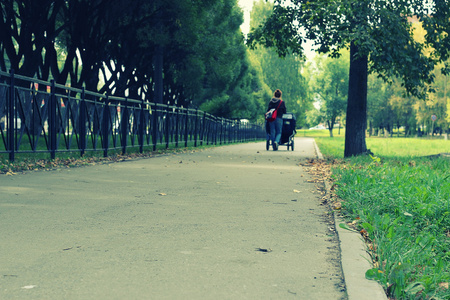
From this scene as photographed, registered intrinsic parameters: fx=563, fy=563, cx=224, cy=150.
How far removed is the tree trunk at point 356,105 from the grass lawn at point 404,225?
7.09 m

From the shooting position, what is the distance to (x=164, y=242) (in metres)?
4.57

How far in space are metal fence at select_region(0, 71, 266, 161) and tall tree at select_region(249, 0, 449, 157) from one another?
14.4 feet

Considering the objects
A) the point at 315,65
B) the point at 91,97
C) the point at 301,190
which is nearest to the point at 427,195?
the point at 301,190

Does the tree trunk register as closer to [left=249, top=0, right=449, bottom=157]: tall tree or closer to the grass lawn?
[left=249, top=0, right=449, bottom=157]: tall tree

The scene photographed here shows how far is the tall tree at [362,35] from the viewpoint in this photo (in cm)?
1322

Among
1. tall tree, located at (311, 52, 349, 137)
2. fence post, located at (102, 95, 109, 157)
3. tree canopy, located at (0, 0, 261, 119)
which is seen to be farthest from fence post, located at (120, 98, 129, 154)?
tall tree, located at (311, 52, 349, 137)

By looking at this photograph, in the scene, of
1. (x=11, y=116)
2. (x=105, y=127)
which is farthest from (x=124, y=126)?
(x=11, y=116)

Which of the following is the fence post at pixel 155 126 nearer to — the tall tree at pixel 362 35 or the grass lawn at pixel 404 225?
the tall tree at pixel 362 35

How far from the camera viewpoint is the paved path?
11.0 ft

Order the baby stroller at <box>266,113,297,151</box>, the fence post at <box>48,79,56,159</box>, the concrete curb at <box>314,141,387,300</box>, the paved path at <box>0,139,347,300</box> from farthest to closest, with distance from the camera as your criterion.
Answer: the baby stroller at <box>266,113,297,151</box>, the fence post at <box>48,79,56,159</box>, the paved path at <box>0,139,347,300</box>, the concrete curb at <box>314,141,387,300</box>

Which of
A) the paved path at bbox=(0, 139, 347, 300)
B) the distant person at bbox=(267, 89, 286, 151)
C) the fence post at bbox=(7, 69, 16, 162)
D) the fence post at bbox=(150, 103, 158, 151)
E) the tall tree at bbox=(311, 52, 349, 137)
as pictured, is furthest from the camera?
the tall tree at bbox=(311, 52, 349, 137)

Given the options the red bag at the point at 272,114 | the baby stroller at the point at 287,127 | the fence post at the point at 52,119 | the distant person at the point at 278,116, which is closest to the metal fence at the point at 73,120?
the fence post at the point at 52,119

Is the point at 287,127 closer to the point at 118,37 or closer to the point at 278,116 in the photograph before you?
the point at 278,116

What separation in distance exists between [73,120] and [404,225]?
9.58 metres
